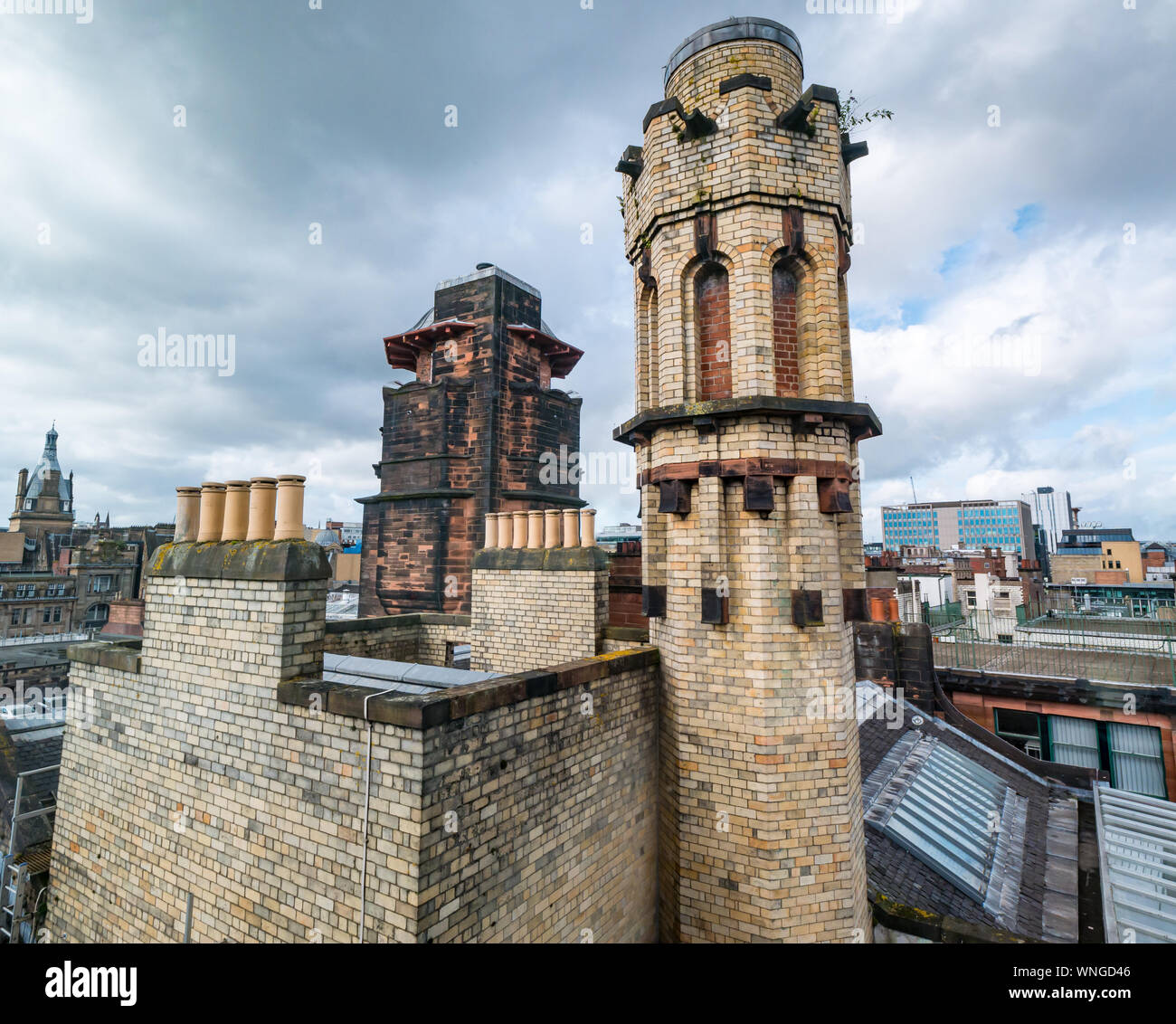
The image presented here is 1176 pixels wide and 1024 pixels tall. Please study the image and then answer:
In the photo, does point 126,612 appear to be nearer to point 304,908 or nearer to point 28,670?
point 28,670

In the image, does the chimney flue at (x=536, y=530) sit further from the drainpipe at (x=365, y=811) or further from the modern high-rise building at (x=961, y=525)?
the modern high-rise building at (x=961, y=525)

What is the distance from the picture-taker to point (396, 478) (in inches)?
661

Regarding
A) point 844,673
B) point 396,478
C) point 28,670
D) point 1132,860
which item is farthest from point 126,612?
point 1132,860

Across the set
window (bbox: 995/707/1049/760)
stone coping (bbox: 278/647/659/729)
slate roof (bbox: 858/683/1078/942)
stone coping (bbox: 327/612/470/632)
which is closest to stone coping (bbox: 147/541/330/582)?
stone coping (bbox: 278/647/659/729)

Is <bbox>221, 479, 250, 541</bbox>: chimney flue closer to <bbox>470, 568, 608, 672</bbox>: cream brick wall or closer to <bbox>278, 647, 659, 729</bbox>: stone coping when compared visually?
<bbox>278, 647, 659, 729</bbox>: stone coping

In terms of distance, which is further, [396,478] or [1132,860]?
[396,478]

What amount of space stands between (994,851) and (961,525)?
137 meters

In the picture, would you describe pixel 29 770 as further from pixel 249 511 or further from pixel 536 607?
pixel 249 511

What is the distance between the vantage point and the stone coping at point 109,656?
19.9 feet

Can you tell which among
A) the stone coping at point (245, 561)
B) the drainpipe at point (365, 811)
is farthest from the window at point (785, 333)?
the drainpipe at point (365, 811)

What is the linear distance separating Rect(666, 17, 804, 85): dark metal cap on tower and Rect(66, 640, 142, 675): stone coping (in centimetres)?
1008

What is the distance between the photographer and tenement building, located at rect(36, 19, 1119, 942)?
4.58 meters
